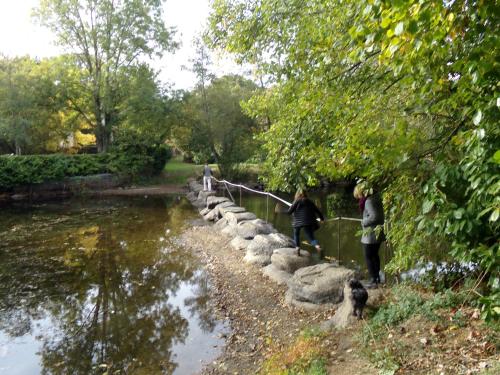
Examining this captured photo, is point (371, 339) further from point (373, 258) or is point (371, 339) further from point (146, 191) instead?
point (146, 191)

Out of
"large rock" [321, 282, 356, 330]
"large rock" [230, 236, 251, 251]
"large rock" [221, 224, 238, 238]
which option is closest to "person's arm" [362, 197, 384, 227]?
"large rock" [321, 282, 356, 330]

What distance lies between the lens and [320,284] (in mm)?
5910

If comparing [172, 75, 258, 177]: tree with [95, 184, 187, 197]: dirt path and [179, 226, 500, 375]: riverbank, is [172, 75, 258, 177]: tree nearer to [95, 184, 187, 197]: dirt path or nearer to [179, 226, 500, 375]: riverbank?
[95, 184, 187, 197]: dirt path

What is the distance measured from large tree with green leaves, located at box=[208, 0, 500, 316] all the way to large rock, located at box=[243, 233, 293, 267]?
2845 millimetres

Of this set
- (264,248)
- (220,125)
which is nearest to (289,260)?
(264,248)

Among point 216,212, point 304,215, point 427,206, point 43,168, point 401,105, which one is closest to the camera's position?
point 427,206

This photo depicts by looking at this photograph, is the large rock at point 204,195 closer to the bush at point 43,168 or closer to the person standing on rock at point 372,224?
the bush at point 43,168

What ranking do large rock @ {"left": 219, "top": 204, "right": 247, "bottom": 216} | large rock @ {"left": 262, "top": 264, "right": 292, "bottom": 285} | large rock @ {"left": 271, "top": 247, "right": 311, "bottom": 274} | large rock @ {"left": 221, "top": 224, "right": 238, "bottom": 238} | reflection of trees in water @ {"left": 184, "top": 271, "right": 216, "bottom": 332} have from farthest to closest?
large rock @ {"left": 219, "top": 204, "right": 247, "bottom": 216} < large rock @ {"left": 221, "top": 224, "right": 238, "bottom": 238} < large rock @ {"left": 271, "top": 247, "right": 311, "bottom": 274} < large rock @ {"left": 262, "top": 264, "right": 292, "bottom": 285} < reflection of trees in water @ {"left": 184, "top": 271, "right": 216, "bottom": 332}

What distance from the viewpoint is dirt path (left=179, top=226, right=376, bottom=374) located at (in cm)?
437

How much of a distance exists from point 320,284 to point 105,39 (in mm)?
26954

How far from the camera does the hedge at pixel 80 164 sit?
78.8ft

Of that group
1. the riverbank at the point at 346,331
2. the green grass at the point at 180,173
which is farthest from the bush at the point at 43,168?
the riverbank at the point at 346,331

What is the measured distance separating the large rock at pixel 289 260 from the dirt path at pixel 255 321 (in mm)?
381

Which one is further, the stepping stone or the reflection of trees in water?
the stepping stone
